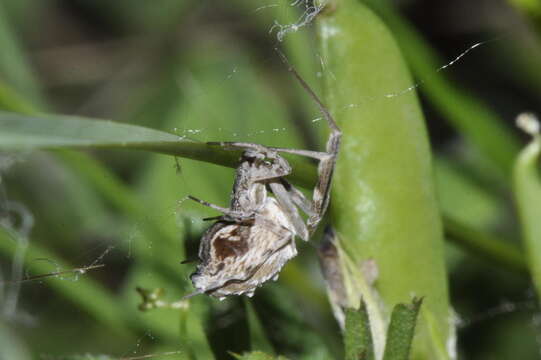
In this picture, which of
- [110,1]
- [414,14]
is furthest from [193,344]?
[110,1]

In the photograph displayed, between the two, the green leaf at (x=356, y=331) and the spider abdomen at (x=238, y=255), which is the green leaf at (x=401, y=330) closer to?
the green leaf at (x=356, y=331)

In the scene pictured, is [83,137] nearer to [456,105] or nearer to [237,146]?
[237,146]

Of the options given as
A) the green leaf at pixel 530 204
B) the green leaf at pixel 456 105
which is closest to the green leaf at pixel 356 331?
the green leaf at pixel 530 204

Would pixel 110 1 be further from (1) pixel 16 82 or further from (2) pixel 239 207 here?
(2) pixel 239 207

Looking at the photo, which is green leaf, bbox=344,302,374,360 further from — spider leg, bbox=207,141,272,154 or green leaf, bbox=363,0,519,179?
green leaf, bbox=363,0,519,179

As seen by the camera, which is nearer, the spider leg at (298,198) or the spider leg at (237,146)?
the spider leg at (237,146)

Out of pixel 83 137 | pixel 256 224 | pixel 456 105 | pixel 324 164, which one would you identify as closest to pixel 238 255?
→ pixel 256 224
